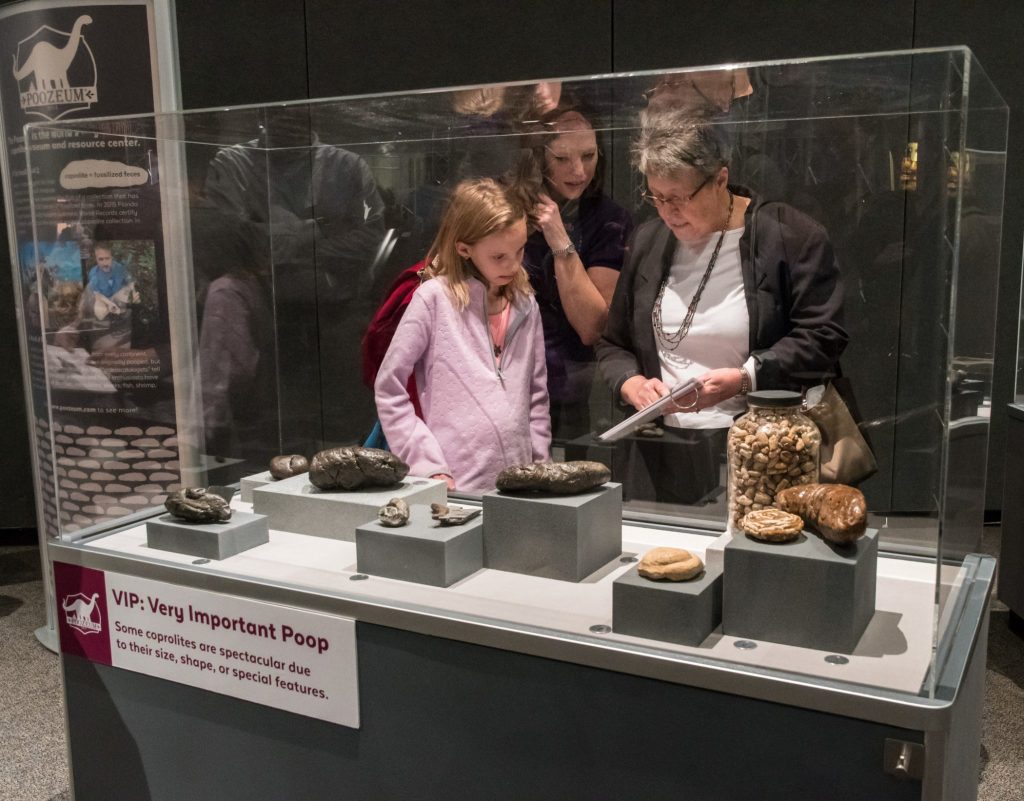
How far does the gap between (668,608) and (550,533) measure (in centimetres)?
32

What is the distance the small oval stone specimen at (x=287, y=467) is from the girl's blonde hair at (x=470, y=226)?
499mm

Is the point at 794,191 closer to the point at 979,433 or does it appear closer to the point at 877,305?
the point at 877,305

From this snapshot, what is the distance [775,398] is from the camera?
1.51 m

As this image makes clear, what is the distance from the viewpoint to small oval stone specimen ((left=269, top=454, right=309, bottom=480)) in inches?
84.7

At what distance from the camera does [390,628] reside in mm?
1504

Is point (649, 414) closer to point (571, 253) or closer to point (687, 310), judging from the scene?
point (687, 310)

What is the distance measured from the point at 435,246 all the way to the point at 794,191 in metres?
0.77

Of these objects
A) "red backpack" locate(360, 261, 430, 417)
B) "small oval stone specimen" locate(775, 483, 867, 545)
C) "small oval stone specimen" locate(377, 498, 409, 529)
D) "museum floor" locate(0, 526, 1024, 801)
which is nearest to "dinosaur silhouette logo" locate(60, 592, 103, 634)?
"small oval stone specimen" locate(377, 498, 409, 529)

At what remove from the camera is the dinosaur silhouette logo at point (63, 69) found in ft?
9.90

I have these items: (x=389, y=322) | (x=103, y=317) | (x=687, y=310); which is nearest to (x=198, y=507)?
(x=389, y=322)

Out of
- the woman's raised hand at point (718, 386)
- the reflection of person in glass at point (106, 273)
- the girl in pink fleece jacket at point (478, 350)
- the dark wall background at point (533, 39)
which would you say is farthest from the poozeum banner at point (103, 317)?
the dark wall background at point (533, 39)

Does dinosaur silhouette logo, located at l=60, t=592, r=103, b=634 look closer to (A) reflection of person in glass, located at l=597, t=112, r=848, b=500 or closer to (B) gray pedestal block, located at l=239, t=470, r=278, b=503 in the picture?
(B) gray pedestal block, located at l=239, t=470, r=278, b=503

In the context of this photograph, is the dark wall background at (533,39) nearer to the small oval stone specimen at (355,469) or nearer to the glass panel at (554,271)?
the glass panel at (554,271)

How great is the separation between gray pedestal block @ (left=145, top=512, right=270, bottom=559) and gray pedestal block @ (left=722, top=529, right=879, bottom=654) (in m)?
0.91
